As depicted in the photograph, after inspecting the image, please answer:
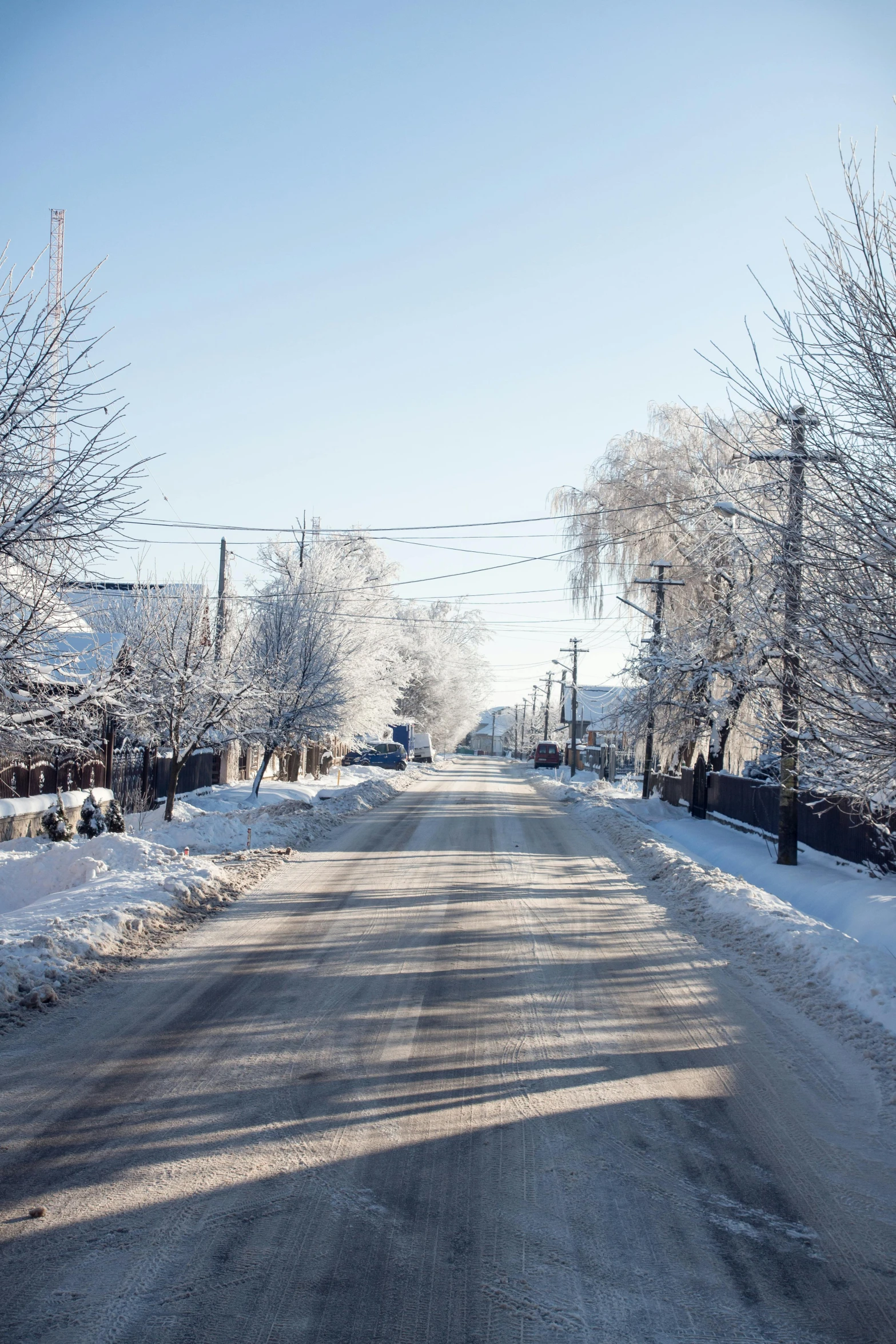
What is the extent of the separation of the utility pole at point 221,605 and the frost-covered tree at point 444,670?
93.1 ft

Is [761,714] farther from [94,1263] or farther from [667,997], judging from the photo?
[94,1263]

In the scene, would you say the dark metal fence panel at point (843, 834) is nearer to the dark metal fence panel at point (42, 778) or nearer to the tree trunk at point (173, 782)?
the tree trunk at point (173, 782)

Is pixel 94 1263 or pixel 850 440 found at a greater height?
pixel 850 440

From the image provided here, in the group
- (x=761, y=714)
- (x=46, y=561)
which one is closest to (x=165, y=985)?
(x=46, y=561)

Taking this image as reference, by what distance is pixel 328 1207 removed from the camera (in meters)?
4.11

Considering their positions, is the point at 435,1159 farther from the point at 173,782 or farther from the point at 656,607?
the point at 656,607

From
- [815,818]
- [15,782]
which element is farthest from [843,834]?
[15,782]

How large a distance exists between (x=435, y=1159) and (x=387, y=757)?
47.3 meters

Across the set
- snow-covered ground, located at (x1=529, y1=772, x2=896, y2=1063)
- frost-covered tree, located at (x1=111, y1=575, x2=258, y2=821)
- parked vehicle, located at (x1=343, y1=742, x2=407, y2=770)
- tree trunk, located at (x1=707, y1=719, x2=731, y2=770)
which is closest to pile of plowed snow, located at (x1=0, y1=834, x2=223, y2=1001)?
frost-covered tree, located at (x1=111, y1=575, x2=258, y2=821)

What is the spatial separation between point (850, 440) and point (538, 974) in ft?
16.9

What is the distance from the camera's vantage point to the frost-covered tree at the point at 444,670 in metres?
68.4

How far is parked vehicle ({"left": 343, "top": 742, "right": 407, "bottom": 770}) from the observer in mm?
51156

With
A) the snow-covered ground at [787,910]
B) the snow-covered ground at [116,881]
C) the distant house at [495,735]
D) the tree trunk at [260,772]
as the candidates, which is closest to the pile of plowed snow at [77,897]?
the snow-covered ground at [116,881]

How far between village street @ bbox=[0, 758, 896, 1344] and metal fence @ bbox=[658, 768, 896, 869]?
348cm
